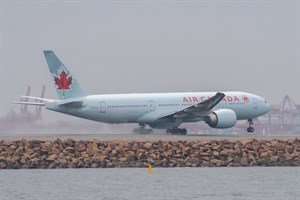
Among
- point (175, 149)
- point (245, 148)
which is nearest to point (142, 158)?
point (175, 149)

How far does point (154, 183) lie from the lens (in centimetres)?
4856

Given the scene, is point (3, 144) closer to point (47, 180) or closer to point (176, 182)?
point (47, 180)

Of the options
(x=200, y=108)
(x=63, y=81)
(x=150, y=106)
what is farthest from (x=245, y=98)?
(x=63, y=81)

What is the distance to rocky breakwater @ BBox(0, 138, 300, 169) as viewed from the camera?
56844 millimetres

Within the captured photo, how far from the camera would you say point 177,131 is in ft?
268

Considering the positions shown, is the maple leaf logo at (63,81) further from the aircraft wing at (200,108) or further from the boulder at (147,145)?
the boulder at (147,145)

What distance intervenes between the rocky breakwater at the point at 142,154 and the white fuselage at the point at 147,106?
62.6 feet

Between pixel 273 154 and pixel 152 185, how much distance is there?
14.2 meters

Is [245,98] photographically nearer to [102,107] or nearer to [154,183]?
[102,107]

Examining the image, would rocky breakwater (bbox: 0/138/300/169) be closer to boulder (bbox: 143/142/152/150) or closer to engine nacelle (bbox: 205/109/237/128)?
boulder (bbox: 143/142/152/150)

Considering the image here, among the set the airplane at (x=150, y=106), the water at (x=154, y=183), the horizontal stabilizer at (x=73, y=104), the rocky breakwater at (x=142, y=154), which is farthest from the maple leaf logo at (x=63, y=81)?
the water at (x=154, y=183)

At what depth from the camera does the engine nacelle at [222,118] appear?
78188 mm

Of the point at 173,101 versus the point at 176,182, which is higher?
the point at 173,101

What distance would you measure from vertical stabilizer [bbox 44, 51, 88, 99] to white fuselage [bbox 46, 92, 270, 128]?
3.11 feet
